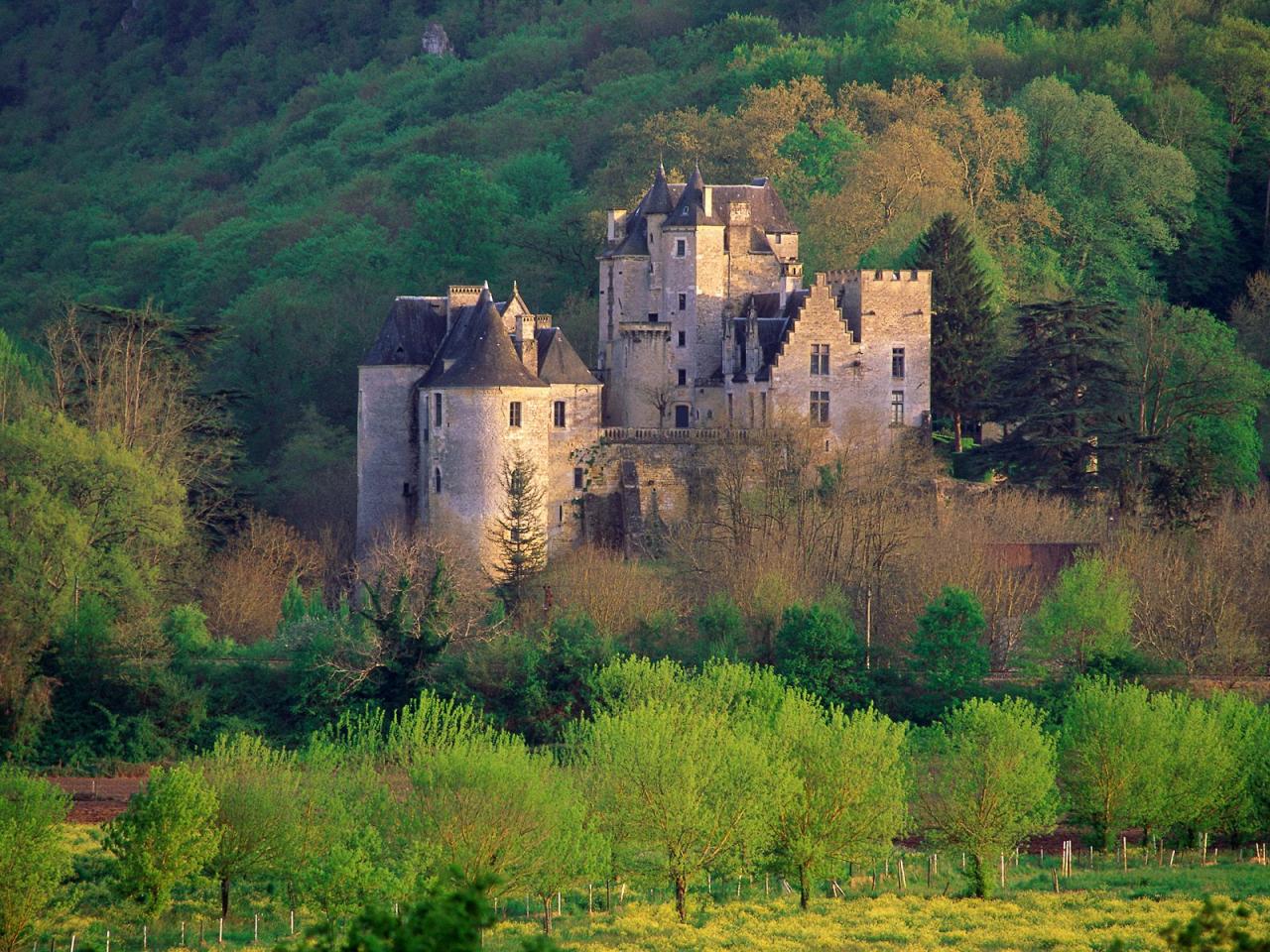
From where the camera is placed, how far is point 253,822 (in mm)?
43031

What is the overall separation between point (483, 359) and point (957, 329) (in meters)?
14.3

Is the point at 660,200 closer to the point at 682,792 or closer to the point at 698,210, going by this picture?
the point at 698,210

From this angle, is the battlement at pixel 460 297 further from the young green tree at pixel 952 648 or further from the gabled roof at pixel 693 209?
the young green tree at pixel 952 648

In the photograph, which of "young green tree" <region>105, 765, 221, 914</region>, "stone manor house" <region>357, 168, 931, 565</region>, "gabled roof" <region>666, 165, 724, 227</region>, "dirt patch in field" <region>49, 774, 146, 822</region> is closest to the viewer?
"young green tree" <region>105, 765, 221, 914</region>

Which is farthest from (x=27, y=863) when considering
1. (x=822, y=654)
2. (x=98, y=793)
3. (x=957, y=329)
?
(x=957, y=329)

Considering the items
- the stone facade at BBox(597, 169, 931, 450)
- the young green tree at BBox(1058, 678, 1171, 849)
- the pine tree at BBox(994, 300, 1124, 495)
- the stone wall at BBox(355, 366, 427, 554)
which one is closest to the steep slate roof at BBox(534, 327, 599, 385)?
the stone facade at BBox(597, 169, 931, 450)

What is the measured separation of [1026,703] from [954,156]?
115ft

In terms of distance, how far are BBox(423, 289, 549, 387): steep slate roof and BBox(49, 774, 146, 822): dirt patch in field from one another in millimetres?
14098

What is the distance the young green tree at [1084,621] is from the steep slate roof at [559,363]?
14716 mm

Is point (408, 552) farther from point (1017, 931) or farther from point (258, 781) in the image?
point (1017, 931)

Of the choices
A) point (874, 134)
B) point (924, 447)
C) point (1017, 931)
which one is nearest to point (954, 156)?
point (874, 134)

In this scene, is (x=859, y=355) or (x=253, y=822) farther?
(x=859, y=355)

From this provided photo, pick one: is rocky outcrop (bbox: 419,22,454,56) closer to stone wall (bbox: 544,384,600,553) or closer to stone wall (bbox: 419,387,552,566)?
stone wall (bbox: 544,384,600,553)

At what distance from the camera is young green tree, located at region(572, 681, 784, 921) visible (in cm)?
4319
